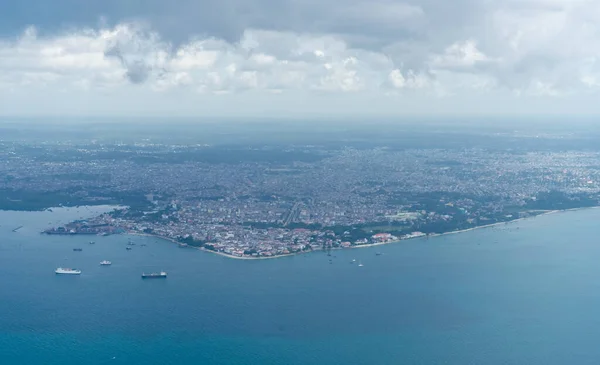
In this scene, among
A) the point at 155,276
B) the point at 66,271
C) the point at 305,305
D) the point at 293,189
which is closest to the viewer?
the point at 305,305

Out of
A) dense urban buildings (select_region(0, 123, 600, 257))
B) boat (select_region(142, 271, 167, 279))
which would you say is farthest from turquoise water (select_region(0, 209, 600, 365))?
dense urban buildings (select_region(0, 123, 600, 257))

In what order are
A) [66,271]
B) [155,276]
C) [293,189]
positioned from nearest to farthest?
[155,276]
[66,271]
[293,189]

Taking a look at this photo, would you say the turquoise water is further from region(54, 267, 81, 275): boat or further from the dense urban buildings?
the dense urban buildings

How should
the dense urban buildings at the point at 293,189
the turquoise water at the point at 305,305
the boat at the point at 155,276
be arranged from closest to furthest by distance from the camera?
the turquoise water at the point at 305,305 < the boat at the point at 155,276 < the dense urban buildings at the point at 293,189

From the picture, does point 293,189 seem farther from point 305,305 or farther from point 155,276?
point 305,305

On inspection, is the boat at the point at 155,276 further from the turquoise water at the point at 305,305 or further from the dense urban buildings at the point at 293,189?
the dense urban buildings at the point at 293,189

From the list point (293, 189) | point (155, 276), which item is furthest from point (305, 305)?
point (293, 189)

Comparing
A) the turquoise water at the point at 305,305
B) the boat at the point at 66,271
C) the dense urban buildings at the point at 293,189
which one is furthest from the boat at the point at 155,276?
the dense urban buildings at the point at 293,189

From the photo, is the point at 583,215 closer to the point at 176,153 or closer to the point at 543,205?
the point at 543,205
